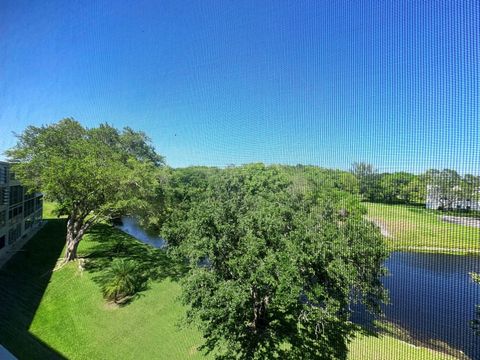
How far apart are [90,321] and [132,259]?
2.58 m

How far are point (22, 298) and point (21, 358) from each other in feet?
6.59

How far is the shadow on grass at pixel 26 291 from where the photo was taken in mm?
3424

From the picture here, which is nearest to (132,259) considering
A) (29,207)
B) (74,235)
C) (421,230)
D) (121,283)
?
(74,235)

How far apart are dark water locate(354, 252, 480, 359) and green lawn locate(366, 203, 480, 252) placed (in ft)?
0.68

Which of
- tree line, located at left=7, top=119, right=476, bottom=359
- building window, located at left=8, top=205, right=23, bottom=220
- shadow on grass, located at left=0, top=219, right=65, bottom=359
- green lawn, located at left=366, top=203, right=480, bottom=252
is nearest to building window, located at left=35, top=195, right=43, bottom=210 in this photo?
shadow on grass, located at left=0, top=219, right=65, bottom=359

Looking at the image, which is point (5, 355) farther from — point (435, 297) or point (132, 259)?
point (435, 297)

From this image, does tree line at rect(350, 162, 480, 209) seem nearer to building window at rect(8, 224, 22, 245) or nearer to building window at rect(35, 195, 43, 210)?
building window at rect(8, 224, 22, 245)

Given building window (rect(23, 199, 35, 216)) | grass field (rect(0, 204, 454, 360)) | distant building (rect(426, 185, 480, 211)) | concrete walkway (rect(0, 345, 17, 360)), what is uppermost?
distant building (rect(426, 185, 480, 211))

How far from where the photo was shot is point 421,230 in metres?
3.53

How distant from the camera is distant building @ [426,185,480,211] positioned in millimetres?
2489

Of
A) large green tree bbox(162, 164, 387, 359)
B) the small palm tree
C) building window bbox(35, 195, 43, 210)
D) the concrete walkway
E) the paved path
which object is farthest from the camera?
building window bbox(35, 195, 43, 210)

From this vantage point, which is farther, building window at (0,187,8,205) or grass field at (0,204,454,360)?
building window at (0,187,8,205)

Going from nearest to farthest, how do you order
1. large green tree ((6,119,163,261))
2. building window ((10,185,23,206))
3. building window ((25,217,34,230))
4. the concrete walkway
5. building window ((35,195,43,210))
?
the concrete walkway, large green tree ((6,119,163,261)), building window ((10,185,23,206)), building window ((25,217,34,230)), building window ((35,195,43,210))

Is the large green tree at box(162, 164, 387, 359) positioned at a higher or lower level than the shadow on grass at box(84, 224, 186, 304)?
higher
